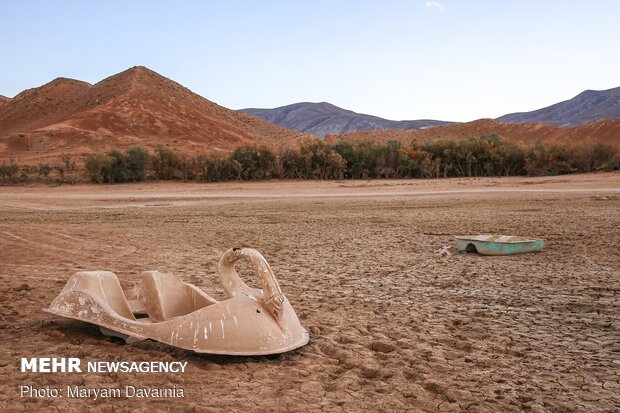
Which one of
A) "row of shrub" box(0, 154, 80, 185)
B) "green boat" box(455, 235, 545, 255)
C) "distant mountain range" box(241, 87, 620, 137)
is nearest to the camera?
"green boat" box(455, 235, 545, 255)

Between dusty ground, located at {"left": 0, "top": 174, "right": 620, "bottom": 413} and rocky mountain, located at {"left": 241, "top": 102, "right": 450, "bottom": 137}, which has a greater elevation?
rocky mountain, located at {"left": 241, "top": 102, "right": 450, "bottom": 137}

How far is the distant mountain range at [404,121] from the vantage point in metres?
112

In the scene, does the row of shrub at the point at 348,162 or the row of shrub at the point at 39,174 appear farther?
the row of shrub at the point at 348,162

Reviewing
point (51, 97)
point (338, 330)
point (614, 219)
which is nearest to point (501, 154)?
point (614, 219)

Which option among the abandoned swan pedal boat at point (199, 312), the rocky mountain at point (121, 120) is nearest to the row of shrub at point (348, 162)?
the rocky mountain at point (121, 120)

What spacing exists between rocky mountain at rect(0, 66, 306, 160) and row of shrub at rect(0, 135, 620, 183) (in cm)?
778

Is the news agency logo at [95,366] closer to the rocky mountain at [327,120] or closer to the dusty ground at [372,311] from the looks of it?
the dusty ground at [372,311]

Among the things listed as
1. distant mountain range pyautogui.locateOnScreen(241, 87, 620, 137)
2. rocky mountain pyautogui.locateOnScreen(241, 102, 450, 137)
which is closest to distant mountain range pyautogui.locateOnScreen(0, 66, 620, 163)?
distant mountain range pyautogui.locateOnScreen(241, 87, 620, 137)

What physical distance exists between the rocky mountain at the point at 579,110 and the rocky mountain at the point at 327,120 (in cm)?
1934

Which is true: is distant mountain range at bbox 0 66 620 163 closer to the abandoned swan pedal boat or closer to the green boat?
the green boat

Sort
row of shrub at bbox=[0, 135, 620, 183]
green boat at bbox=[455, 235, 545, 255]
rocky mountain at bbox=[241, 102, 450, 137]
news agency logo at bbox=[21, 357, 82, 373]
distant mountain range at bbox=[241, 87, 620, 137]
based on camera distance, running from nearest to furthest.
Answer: news agency logo at bbox=[21, 357, 82, 373] → green boat at bbox=[455, 235, 545, 255] → row of shrub at bbox=[0, 135, 620, 183] → distant mountain range at bbox=[241, 87, 620, 137] → rocky mountain at bbox=[241, 102, 450, 137]

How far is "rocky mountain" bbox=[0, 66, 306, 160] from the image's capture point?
49.1 m

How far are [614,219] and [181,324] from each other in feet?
41.9

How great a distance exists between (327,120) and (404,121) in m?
17.4
